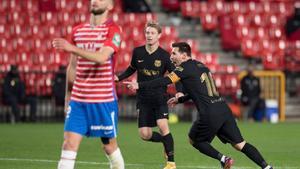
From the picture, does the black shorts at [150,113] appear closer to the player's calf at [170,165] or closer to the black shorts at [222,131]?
the player's calf at [170,165]

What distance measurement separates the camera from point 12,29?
1248 inches

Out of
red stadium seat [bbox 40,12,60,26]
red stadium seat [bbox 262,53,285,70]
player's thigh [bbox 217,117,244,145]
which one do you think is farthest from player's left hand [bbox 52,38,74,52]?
red stadium seat [bbox 262,53,285,70]

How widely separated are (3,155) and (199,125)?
4737 millimetres

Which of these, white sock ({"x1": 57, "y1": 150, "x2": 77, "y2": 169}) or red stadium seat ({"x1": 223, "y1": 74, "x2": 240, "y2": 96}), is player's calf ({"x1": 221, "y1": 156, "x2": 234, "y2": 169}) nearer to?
white sock ({"x1": 57, "y1": 150, "x2": 77, "y2": 169})

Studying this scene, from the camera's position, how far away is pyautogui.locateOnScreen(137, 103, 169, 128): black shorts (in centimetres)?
1515

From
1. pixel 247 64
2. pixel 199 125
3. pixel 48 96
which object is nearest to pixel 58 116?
pixel 48 96

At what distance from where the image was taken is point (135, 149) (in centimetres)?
1844

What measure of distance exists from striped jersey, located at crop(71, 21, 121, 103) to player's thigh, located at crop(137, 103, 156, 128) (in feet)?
→ 17.3

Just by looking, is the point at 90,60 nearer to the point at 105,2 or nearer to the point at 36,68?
the point at 105,2

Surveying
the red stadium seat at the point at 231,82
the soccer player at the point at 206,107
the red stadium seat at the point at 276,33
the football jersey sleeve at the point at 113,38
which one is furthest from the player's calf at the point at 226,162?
the red stadium seat at the point at 276,33

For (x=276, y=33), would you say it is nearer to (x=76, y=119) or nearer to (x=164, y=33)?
(x=164, y=33)

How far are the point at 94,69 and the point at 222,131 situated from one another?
386cm

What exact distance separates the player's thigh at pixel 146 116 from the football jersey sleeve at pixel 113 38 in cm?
536

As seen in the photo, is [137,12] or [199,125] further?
[137,12]
